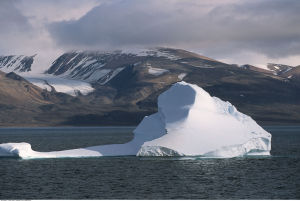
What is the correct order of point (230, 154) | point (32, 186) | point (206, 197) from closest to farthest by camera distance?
point (206, 197) < point (32, 186) < point (230, 154)

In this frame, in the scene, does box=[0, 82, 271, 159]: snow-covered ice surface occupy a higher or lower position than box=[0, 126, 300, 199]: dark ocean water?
higher

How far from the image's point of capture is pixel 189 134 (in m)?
66.0

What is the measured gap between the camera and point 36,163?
6644 cm

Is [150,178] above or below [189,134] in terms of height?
below

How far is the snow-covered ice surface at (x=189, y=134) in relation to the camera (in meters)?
64.9

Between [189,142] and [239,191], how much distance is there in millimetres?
20785

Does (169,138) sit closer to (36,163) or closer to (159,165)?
(159,165)

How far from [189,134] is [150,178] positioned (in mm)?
Result: 14884

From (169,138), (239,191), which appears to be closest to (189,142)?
(169,138)

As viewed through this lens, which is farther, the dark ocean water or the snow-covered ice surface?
the snow-covered ice surface

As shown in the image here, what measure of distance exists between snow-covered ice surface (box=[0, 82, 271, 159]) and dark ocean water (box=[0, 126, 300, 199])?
4.28 ft

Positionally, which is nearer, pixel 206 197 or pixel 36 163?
pixel 206 197

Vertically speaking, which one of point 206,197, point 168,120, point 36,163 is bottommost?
point 206,197

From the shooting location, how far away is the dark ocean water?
4319 cm
